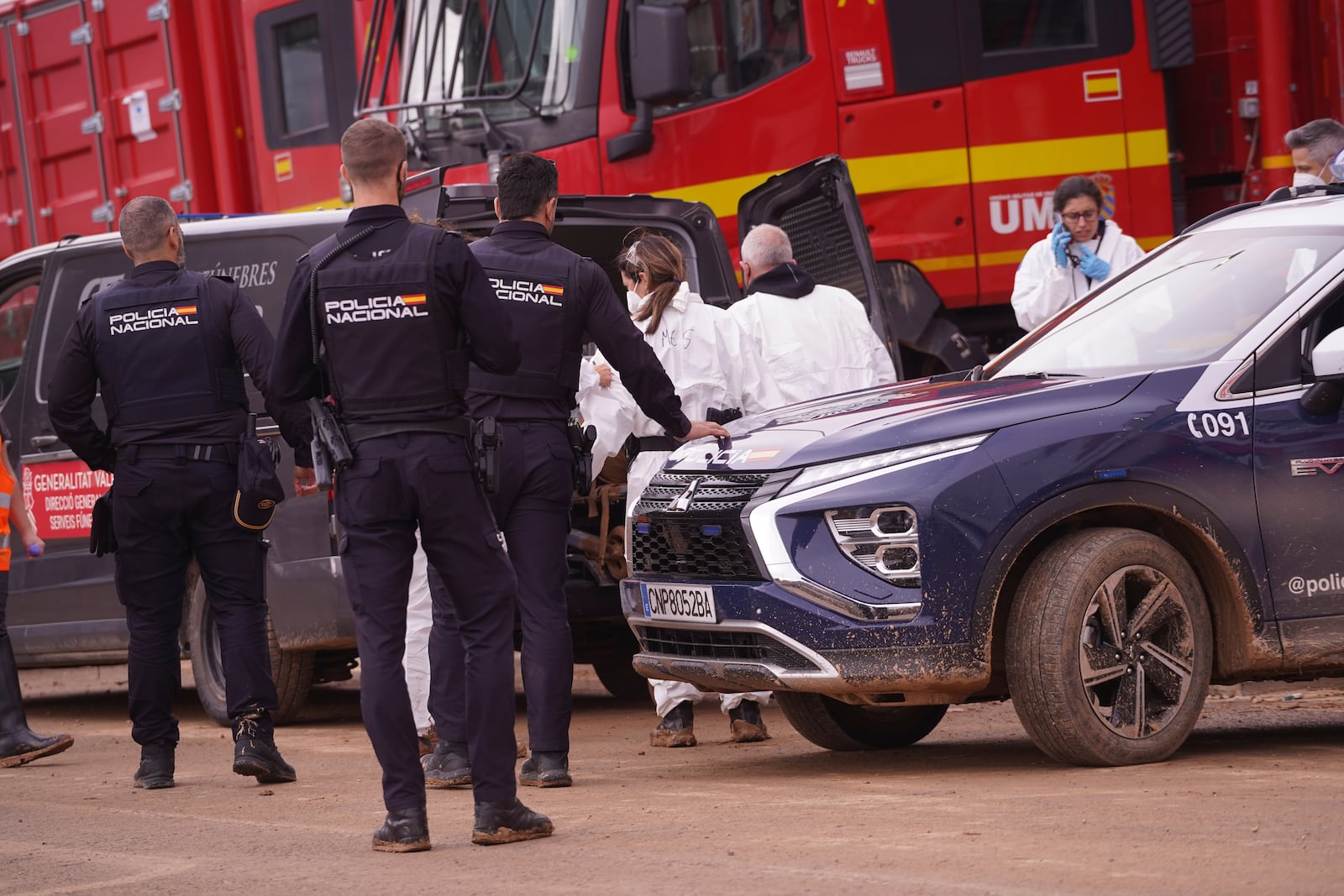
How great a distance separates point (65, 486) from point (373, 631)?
418cm

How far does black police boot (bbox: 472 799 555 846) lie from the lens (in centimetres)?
520

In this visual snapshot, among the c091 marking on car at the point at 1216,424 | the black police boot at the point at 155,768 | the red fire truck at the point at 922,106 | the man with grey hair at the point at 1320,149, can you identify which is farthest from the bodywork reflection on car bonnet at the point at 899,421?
the red fire truck at the point at 922,106

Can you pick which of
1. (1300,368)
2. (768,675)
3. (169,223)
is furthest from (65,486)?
(1300,368)

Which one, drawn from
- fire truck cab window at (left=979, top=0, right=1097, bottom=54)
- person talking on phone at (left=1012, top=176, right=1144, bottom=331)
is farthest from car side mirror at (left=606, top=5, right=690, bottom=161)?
person talking on phone at (left=1012, top=176, right=1144, bottom=331)

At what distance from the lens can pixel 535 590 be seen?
20.4 ft

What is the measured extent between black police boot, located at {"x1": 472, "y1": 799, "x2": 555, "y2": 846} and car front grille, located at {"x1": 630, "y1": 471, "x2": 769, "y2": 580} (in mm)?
1140

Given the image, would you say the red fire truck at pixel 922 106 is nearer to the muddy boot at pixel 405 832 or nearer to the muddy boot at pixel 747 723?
the muddy boot at pixel 747 723

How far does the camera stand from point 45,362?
8.94 metres

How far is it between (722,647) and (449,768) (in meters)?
0.99

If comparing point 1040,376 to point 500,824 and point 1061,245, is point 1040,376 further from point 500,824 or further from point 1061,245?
point 1061,245

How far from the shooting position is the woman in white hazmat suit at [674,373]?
285 inches

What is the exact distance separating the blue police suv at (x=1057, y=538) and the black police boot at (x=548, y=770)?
1.33 ft

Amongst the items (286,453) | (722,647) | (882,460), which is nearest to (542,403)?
(722,647)

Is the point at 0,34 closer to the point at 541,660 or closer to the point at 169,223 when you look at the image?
the point at 169,223
